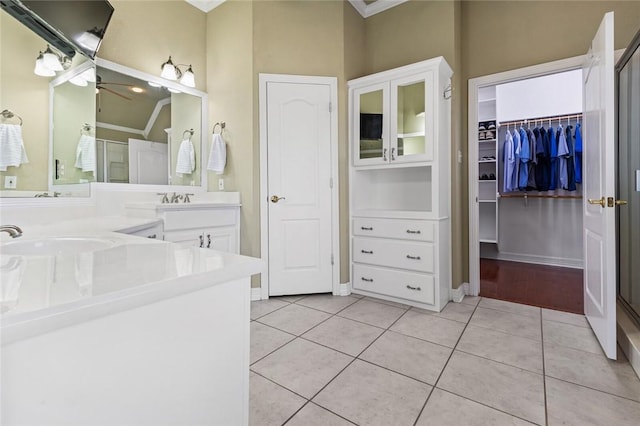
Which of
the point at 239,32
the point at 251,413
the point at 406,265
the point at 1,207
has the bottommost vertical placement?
the point at 251,413

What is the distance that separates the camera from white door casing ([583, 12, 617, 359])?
1.71 meters

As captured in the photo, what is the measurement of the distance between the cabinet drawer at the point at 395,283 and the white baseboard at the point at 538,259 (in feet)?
8.81

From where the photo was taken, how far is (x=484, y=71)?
289cm

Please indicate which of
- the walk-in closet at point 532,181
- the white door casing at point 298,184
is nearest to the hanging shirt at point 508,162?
the walk-in closet at point 532,181

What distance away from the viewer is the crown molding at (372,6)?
3.11 m

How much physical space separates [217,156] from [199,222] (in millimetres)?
723

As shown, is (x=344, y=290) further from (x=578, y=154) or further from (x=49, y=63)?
(x=578, y=154)

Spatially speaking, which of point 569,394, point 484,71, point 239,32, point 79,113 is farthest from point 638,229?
point 79,113

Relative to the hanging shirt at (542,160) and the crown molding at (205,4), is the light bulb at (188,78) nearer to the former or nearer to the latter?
the crown molding at (205,4)

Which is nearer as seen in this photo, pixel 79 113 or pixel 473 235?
pixel 79 113

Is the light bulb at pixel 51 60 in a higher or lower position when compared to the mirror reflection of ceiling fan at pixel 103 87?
lower

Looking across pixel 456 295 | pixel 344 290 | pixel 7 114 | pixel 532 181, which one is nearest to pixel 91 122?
pixel 7 114

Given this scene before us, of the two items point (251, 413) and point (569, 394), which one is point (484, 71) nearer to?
point (569, 394)

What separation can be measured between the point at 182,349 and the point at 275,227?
7.47ft
